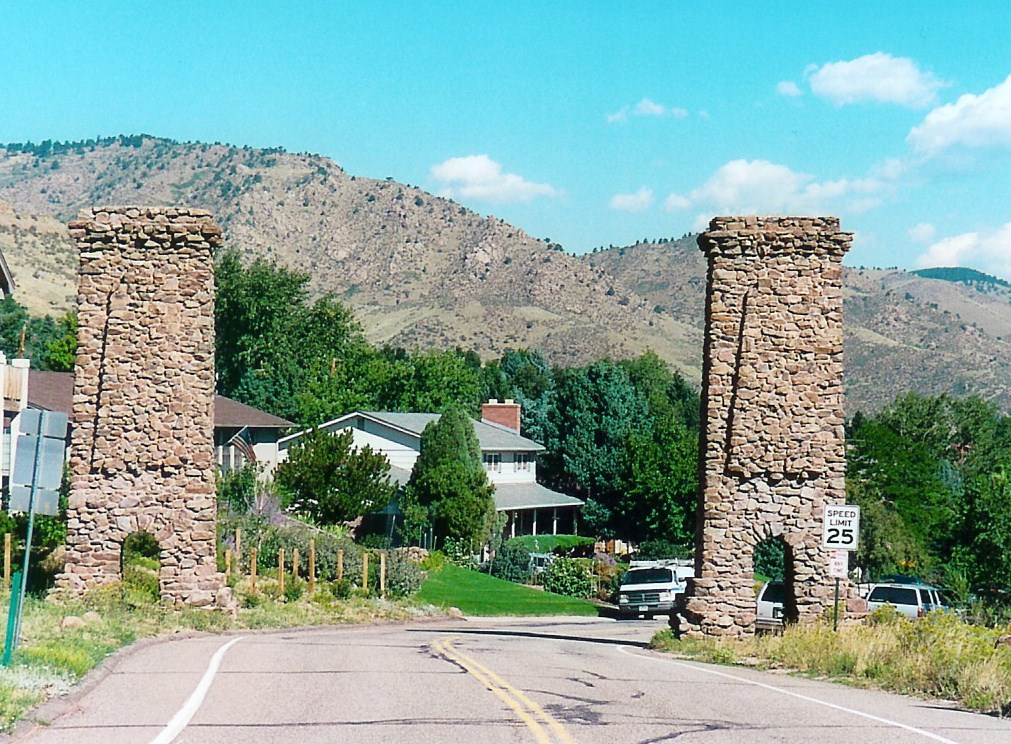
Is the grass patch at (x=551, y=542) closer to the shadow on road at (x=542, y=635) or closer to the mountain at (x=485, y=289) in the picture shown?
the shadow on road at (x=542, y=635)

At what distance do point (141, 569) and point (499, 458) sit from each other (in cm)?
4045

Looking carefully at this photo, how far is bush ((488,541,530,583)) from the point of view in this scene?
56.8 metres

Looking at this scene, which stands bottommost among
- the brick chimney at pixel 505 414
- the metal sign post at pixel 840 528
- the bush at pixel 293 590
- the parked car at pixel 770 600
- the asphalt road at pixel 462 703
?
the asphalt road at pixel 462 703

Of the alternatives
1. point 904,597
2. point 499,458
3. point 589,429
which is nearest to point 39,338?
point 499,458

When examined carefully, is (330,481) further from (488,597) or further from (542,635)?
(542,635)

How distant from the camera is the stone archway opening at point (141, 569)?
90.2 ft

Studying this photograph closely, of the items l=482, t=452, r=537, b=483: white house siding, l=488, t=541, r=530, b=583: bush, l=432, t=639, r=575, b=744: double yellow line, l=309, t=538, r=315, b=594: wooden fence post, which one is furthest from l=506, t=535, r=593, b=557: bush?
l=432, t=639, r=575, b=744: double yellow line

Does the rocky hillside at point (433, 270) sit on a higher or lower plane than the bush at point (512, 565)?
higher

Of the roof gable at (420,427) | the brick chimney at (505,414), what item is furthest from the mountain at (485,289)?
the roof gable at (420,427)

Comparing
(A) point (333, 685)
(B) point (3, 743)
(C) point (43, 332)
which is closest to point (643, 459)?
(C) point (43, 332)

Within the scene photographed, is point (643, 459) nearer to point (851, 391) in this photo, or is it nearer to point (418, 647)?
point (418, 647)

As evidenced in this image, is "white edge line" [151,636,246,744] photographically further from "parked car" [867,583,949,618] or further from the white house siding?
the white house siding

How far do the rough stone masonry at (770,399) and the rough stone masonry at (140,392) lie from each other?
10.1 metres

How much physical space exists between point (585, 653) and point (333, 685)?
28.4 ft
